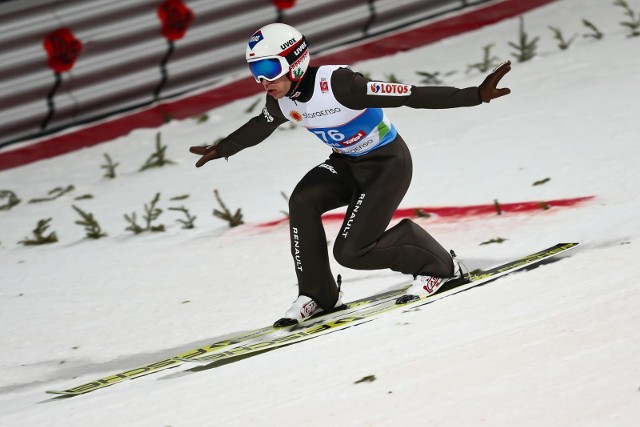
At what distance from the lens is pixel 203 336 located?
5.88m

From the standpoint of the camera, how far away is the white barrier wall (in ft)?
34.8

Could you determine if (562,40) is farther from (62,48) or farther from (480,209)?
(62,48)

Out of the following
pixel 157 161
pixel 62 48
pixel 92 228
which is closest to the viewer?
pixel 92 228

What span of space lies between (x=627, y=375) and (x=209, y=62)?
831 centimetres

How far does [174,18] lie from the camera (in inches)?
444

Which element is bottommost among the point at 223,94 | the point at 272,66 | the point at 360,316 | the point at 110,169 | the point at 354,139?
the point at 360,316

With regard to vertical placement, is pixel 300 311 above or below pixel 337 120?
below

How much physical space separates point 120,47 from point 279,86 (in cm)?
595

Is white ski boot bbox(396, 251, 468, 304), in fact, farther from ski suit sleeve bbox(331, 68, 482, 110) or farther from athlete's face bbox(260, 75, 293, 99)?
athlete's face bbox(260, 75, 293, 99)

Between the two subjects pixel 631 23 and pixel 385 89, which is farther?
pixel 631 23

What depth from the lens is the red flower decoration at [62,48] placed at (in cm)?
1066

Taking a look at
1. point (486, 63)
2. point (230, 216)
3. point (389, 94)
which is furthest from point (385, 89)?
point (486, 63)

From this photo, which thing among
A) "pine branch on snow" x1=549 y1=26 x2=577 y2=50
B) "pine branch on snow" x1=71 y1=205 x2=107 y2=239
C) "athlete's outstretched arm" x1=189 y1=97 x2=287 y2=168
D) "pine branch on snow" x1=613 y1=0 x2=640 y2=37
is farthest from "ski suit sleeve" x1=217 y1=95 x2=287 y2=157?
"pine branch on snow" x1=613 y1=0 x2=640 y2=37

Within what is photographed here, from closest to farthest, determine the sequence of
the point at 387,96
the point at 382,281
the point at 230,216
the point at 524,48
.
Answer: the point at 387,96, the point at 382,281, the point at 230,216, the point at 524,48
